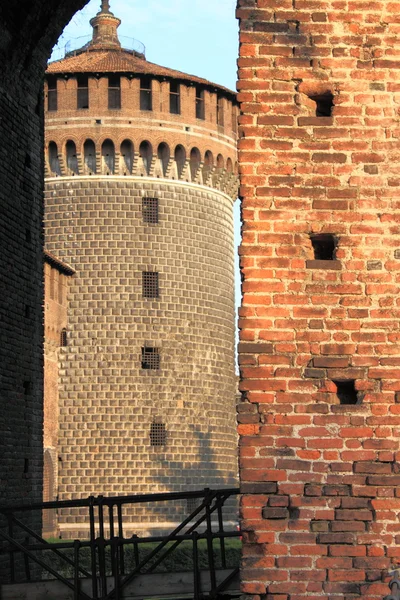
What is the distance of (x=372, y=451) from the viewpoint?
6.52 metres

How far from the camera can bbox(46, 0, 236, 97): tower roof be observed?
36.1 m

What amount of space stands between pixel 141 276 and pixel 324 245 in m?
27.9

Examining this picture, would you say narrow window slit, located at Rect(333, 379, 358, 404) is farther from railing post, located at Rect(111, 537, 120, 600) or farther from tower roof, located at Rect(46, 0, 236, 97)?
tower roof, located at Rect(46, 0, 236, 97)

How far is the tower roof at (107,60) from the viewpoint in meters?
36.1

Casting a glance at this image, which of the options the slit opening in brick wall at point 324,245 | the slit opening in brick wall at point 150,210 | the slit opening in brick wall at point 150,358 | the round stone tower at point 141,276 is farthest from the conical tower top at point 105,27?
the slit opening in brick wall at point 324,245

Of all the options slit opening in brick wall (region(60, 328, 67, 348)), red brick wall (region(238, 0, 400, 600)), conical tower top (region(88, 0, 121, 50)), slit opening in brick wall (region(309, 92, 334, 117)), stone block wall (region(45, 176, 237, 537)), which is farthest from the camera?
conical tower top (region(88, 0, 121, 50))

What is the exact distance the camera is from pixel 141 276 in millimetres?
34656

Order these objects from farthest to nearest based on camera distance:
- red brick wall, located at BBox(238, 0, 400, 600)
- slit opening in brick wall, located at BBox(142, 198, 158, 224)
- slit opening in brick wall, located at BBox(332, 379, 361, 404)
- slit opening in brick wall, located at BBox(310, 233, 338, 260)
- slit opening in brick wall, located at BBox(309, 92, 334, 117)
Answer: slit opening in brick wall, located at BBox(142, 198, 158, 224)
slit opening in brick wall, located at BBox(309, 92, 334, 117)
slit opening in brick wall, located at BBox(310, 233, 338, 260)
slit opening in brick wall, located at BBox(332, 379, 361, 404)
red brick wall, located at BBox(238, 0, 400, 600)

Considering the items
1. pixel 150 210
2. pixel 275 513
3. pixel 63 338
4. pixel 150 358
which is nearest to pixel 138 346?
pixel 150 358

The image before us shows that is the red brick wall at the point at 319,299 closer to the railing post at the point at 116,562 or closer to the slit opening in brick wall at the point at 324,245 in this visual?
the slit opening in brick wall at the point at 324,245

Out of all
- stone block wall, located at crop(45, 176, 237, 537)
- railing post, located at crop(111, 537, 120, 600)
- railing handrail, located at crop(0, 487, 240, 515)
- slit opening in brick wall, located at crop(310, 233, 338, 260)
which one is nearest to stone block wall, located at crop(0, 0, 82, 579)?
railing handrail, located at crop(0, 487, 240, 515)

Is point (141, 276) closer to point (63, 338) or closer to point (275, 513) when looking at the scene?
point (63, 338)

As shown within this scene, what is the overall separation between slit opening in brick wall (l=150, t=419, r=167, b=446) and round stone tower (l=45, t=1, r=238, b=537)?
41 mm

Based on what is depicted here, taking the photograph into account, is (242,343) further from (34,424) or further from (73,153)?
(73,153)
